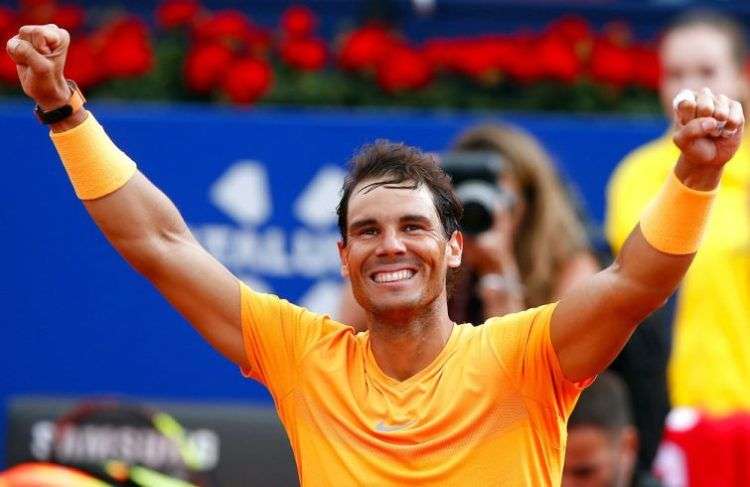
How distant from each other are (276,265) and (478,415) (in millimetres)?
2687

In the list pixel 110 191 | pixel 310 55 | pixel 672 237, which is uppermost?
pixel 310 55

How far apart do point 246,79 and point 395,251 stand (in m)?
3.13

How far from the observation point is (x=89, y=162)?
12.0 feet

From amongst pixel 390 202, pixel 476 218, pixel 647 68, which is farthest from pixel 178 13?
pixel 390 202

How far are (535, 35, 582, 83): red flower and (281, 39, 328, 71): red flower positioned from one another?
0.90 m

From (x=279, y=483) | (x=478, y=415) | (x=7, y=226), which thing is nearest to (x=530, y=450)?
(x=478, y=415)

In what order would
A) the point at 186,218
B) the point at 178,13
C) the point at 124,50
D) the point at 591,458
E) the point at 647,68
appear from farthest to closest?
the point at 647,68 < the point at 178,13 < the point at 124,50 < the point at 186,218 < the point at 591,458

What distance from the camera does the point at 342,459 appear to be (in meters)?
3.50

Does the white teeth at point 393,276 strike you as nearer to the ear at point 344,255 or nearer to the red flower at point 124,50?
the ear at point 344,255

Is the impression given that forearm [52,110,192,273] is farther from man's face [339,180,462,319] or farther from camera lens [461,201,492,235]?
camera lens [461,201,492,235]

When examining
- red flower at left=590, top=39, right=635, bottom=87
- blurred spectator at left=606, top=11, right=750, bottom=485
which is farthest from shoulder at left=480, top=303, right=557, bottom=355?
red flower at left=590, top=39, right=635, bottom=87

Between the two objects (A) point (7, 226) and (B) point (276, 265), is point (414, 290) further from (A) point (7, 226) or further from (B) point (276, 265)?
(A) point (7, 226)

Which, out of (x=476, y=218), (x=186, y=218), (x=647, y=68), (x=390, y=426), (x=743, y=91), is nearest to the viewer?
(x=390, y=426)

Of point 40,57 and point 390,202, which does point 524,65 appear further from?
point 40,57
